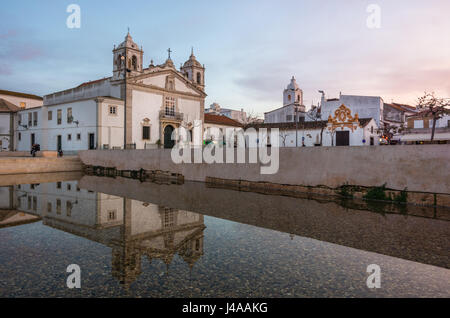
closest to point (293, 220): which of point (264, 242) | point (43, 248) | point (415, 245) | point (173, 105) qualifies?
point (264, 242)

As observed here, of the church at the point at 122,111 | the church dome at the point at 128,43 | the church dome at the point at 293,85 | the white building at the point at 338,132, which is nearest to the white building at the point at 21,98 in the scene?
the church at the point at 122,111

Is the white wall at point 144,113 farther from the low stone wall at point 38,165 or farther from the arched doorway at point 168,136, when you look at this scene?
the low stone wall at point 38,165

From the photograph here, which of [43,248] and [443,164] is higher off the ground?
[443,164]

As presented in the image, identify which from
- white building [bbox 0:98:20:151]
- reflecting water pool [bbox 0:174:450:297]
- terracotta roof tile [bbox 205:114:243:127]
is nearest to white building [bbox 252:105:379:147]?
terracotta roof tile [bbox 205:114:243:127]

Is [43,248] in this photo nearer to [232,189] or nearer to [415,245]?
[415,245]

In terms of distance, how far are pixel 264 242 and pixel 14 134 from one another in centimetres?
4224

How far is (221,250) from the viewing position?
4781mm

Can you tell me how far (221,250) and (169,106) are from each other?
89.8ft

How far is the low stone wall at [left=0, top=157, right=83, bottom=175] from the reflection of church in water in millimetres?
9350

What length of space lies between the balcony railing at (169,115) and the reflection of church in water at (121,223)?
19937 mm

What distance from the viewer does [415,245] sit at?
16.5 ft

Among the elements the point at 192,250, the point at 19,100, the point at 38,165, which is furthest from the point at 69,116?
the point at 192,250

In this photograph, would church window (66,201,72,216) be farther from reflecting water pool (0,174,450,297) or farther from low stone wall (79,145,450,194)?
low stone wall (79,145,450,194)

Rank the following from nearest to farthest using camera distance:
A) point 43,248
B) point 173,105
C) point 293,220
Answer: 1. point 43,248
2. point 293,220
3. point 173,105
